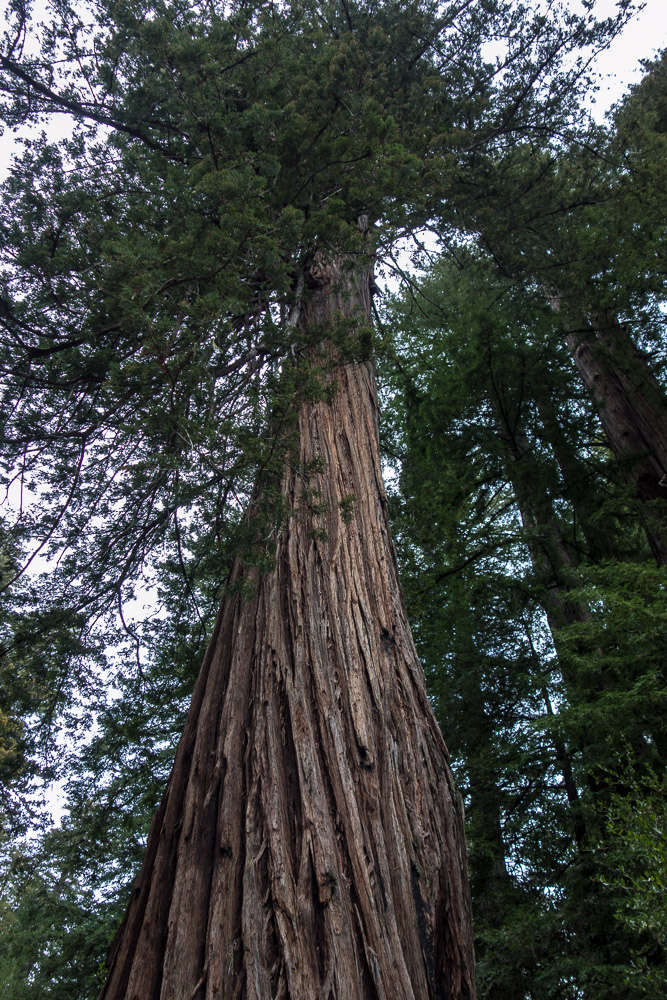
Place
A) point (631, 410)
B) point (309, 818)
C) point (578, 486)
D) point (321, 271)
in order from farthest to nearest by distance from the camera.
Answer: point (631, 410)
point (578, 486)
point (321, 271)
point (309, 818)

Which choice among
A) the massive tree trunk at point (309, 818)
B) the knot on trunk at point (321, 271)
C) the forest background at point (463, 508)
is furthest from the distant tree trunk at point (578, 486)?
the massive tree trunk at point (309, 818)

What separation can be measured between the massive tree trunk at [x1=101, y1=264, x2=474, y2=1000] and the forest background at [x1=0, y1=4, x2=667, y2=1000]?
623 millimetres

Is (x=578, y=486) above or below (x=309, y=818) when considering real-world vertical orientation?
above

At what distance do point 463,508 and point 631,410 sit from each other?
261 cm

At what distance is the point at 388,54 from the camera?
6633mm

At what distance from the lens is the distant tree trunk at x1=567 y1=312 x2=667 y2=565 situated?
7.64m

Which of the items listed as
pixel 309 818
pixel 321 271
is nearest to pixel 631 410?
pixel 321 271

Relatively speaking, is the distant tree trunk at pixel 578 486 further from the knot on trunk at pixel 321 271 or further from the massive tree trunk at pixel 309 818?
the massive tree trunk at pixel 309 818

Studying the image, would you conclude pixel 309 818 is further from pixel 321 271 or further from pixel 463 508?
pixel 463 508

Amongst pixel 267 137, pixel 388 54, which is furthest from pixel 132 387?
pixel 388 54

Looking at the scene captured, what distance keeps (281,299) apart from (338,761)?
3.42 meters

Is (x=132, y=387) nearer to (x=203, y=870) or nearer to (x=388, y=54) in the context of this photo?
(x=203, y=870)

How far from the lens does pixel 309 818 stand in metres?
2.35

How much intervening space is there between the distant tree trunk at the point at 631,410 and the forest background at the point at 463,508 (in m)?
0.04
